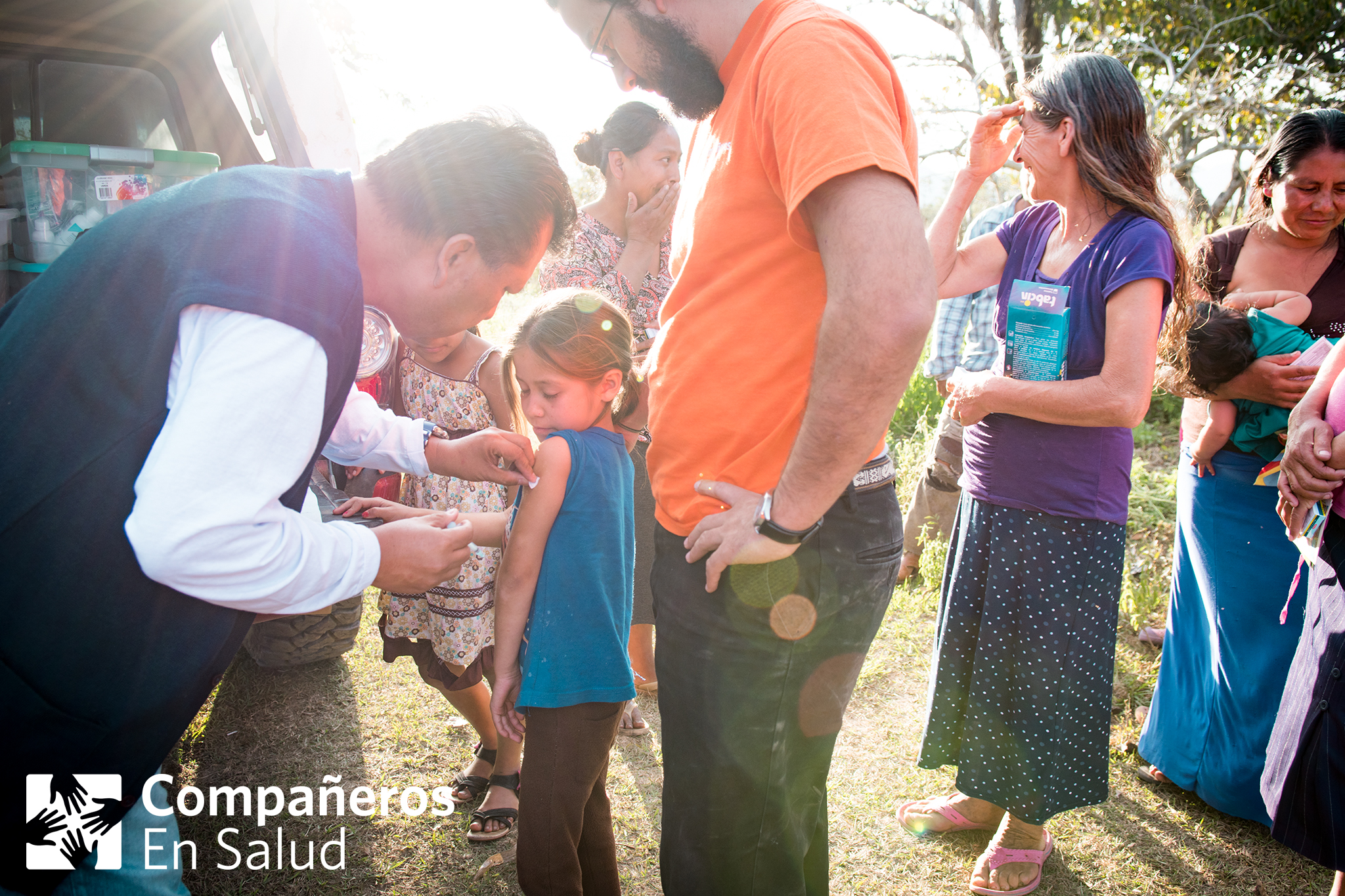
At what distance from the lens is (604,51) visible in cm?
157

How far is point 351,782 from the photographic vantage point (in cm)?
A: 269

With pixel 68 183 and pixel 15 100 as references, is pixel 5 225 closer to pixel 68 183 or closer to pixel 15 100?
pixel 68 183

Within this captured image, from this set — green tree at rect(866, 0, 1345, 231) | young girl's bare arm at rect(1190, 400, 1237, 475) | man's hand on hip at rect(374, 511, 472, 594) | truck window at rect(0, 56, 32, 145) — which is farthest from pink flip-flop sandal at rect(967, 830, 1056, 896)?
green tree at rect(866, 0, 1345, 231)

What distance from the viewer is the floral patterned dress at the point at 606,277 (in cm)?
311

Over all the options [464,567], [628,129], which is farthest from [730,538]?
[628,129]

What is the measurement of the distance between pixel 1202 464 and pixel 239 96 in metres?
4.11

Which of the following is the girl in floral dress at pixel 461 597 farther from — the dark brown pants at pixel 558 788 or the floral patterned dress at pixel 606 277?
the dark brown pants at pixel 558 788

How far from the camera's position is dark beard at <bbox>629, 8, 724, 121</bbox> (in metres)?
1.42

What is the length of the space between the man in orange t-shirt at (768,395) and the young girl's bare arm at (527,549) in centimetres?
37

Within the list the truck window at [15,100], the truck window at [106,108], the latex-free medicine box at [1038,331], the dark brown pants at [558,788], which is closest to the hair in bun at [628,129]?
the latex-free medicine box at [1038,331]

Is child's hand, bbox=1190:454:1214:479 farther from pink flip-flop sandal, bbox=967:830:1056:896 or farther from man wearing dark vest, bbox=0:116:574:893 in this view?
man wearing dark vest, bbox=0:116:574:893

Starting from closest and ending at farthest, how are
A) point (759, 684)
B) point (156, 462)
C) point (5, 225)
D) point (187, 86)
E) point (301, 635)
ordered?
point (156, 462) → point (759, 684) → point (5, 225) → point (301, 635) → point (187, 86)

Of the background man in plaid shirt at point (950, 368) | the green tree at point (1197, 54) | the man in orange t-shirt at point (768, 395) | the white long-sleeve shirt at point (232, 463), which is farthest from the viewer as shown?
the green tree at point (1197, 54)

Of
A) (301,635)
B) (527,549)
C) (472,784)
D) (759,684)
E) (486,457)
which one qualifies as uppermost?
(486,457)
